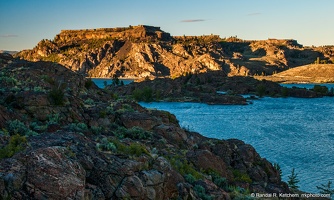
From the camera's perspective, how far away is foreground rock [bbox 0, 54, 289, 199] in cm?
964

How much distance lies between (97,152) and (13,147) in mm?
2586

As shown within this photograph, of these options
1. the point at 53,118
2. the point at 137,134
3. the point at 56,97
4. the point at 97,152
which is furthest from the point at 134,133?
the point at 97,152

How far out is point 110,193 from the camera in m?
10.6

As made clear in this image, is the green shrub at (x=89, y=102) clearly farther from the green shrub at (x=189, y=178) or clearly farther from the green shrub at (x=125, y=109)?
the green shrub at (x=189, y=178)

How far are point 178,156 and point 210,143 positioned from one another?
534 cm

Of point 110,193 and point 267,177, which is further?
point 267,177

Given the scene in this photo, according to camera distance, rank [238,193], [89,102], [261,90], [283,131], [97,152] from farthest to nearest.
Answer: [261,90] → [283,131] → [89,102] → [238,193] → [97,152]

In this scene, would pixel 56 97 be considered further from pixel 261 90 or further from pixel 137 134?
pixel 261 90

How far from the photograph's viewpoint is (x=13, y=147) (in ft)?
35.7

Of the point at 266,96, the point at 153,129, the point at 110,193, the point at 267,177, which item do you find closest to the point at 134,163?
the point at 110,193

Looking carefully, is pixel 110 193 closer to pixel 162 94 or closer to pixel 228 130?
pixel 228 130

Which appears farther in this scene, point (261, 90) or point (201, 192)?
point (261, 90)

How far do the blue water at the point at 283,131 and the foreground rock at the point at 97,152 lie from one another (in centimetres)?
1369

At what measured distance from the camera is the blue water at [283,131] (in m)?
36.0
